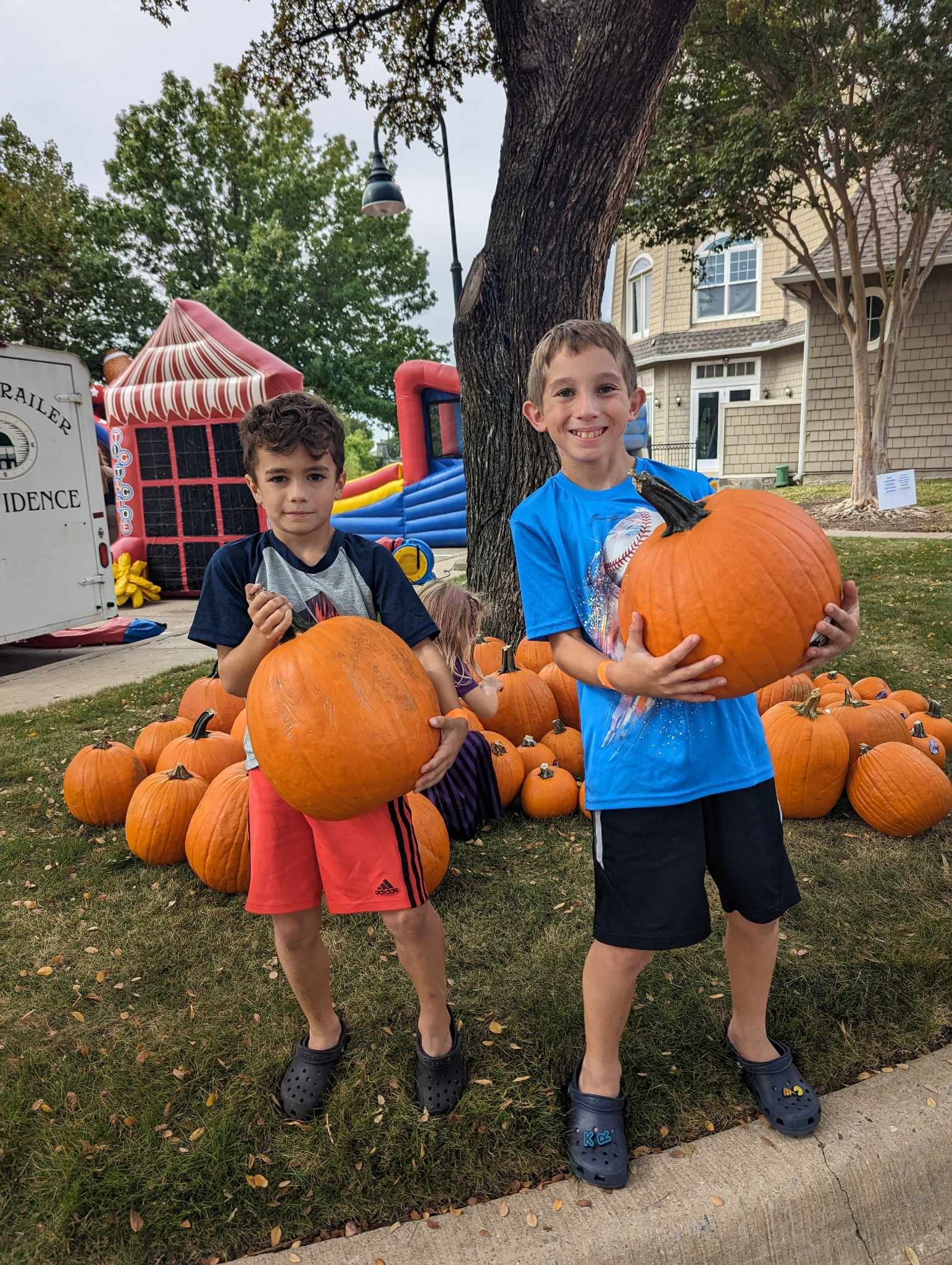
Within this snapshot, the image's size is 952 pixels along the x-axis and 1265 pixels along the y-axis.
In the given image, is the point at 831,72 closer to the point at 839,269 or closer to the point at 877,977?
the point at 839,269

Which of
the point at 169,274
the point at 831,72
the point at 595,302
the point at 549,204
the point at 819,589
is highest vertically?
the point at 169,274

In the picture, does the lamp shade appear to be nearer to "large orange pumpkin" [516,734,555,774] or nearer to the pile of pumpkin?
"large orange pumpkin" [516,734,555,774]

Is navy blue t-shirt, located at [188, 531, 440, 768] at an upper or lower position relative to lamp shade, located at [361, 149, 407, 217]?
lower

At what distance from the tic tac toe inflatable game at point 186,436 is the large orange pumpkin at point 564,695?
26.2 feet

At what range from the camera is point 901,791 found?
10.3ft

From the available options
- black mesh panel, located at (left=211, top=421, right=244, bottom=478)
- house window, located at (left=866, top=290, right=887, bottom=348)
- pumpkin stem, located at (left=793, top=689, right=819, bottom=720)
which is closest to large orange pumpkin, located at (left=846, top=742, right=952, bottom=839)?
pumpkin stem, located at (left=793, top=689, right=819, bottom=720)

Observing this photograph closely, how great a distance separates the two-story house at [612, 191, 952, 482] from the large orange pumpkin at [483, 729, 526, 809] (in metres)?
15.5

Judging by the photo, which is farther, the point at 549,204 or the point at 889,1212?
the point at 549,204

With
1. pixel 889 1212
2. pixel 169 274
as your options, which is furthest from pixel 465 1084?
pixel 169 274

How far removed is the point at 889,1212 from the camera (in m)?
1.70

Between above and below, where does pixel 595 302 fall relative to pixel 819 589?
above

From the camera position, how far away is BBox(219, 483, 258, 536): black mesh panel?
1133 cm

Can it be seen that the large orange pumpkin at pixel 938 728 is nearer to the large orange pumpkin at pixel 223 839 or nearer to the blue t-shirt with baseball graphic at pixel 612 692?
the blue t-shirt with baseball graphic at pixel 612 692

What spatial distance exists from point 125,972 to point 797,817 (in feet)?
9.15
